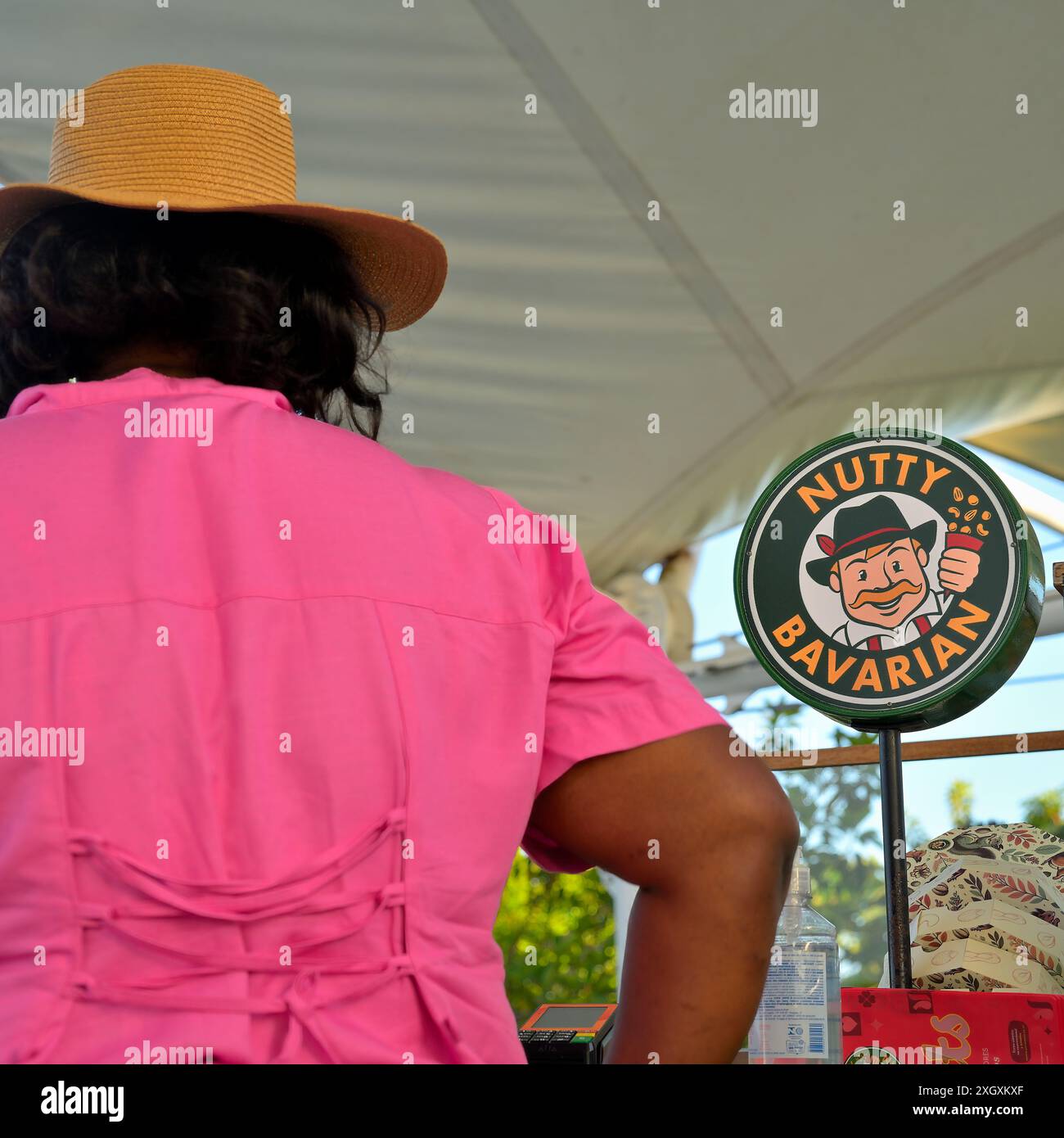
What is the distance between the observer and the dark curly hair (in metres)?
0.99

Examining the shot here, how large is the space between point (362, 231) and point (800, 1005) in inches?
31.8

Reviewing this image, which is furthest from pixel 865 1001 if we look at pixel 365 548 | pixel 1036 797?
pixel 1036 797

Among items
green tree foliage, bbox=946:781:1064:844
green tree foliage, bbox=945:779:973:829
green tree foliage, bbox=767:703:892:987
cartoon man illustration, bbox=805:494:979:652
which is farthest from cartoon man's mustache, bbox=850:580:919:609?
green tree foliage, bbox=945:779:973:829

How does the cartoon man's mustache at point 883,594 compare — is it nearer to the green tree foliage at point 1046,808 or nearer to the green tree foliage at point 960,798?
the green tree foliage at point 1046,808

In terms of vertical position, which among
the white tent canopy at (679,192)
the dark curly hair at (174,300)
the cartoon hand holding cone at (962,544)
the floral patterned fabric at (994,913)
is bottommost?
the floral patterned fabric at (994,913)

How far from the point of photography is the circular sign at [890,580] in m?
1.36

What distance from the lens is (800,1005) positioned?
1.21m

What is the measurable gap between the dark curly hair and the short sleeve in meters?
0.23

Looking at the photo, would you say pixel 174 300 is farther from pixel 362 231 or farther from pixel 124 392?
pixel 362 231

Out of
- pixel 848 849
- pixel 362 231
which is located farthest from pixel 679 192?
pixel 848 849

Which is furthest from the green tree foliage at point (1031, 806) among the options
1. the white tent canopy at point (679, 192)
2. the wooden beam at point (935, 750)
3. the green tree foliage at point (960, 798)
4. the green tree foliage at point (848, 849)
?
the wooden beam at point (935, 750)

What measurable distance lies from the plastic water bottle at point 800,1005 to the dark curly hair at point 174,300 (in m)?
0.64

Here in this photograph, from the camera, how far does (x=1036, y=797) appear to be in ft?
20.1
